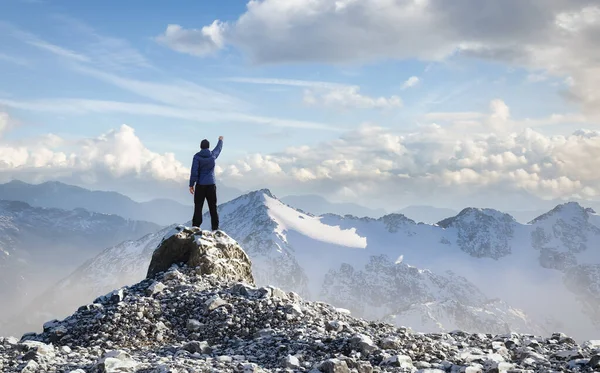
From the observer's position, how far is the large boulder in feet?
74.9

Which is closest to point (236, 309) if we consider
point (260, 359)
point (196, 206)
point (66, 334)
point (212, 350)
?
point (212, 350)

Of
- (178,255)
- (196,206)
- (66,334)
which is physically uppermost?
Result: (196,206)

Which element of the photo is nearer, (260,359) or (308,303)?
(260,359)

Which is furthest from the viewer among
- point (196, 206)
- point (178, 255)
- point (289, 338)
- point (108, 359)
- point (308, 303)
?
point (196, 206)

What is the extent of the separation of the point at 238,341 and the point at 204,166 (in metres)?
10.3

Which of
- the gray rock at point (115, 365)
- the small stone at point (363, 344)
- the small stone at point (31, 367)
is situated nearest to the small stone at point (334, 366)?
the small stone at point (363, 344)

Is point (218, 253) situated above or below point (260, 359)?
above

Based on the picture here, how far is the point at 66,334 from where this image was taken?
17.5m

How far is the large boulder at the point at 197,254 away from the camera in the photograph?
22.8 m

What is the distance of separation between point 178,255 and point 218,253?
67.4 inches

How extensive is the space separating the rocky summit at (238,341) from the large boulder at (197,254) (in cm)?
38

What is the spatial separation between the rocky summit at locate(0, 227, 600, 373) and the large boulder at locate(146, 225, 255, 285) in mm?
382

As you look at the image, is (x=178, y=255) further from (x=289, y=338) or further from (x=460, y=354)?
(x=460, y=354)

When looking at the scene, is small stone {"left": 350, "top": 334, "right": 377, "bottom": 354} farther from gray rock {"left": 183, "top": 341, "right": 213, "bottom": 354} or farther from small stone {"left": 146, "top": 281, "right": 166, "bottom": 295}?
small stone {"left": 146, "top": 281, "right": 166, "bottom": 295}
